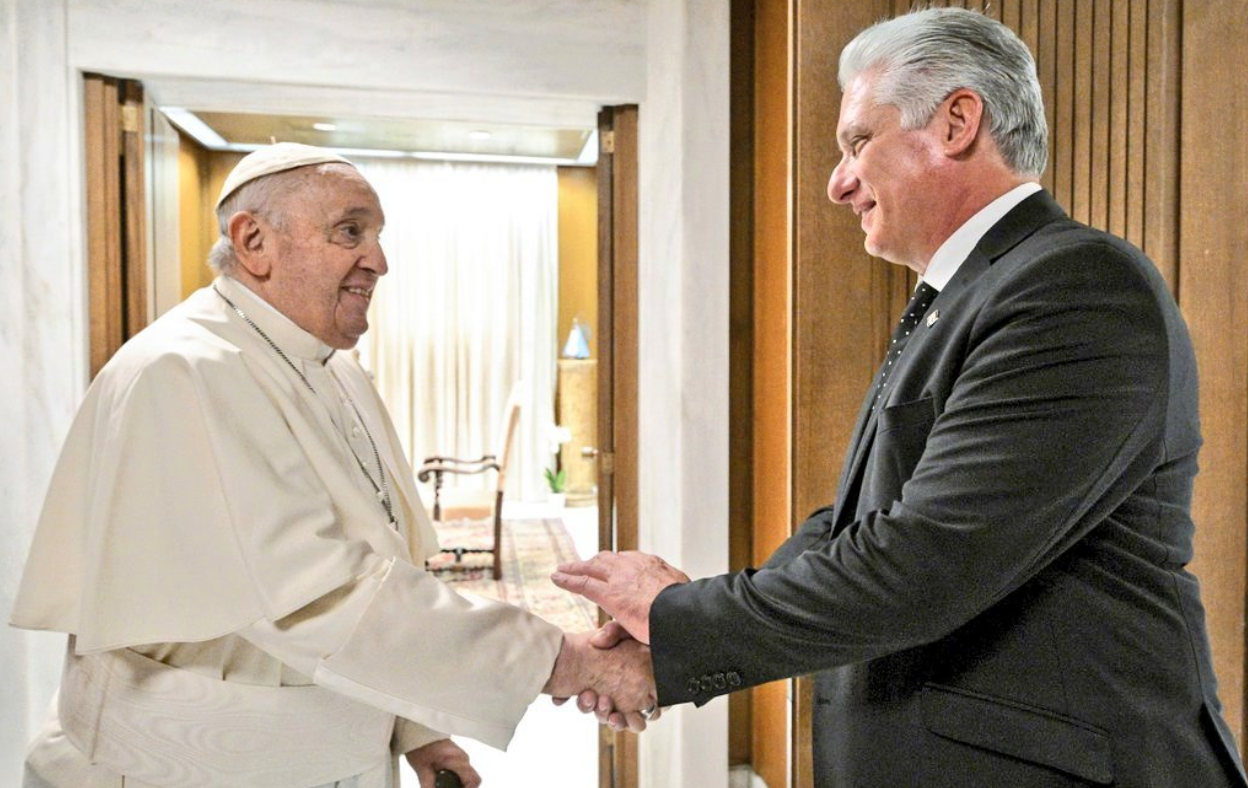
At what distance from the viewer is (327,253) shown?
1858mm

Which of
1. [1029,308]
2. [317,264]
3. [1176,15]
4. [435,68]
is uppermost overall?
[435,68]

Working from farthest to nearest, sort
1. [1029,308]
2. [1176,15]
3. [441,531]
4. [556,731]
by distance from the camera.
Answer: [441,531] < [556,731] < [1176,15] < [1029,308]

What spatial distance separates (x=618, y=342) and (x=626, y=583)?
225 centimetres

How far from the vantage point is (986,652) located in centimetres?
117

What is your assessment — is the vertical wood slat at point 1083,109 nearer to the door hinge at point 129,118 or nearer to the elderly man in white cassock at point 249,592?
the elderly man in white cassock at point 249,592

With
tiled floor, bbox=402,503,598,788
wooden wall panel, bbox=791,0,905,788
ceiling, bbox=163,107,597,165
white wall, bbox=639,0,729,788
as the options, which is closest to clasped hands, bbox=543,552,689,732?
wooden wall panel, bbox=791,0,905,788

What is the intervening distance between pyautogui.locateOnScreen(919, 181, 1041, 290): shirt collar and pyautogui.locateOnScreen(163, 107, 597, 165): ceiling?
305 inches

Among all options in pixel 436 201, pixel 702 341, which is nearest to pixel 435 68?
pixel 702 341

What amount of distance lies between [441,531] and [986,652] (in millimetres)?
7873

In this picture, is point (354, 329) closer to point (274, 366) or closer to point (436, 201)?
point (274, 366)

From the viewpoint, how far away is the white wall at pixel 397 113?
3.19 meters

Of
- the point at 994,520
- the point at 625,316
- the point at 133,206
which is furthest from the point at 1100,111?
the point at 133,206

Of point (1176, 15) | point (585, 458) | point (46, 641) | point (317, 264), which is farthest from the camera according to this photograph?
point (585, 458)

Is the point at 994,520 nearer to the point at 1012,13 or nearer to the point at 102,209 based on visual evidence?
the point at 1012,13
